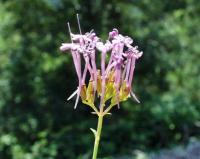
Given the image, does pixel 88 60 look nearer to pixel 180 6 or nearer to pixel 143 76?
pixel 143 76

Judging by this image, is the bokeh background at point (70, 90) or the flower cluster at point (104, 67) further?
the bokeh background at point (70, 90)

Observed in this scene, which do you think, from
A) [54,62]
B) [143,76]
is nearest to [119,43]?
[54,62]

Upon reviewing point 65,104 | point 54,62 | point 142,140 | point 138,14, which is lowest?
point 142,140

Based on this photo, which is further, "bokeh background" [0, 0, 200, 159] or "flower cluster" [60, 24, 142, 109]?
"bokeh background" [0, 0, 200, 159]

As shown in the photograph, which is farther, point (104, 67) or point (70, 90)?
point (70, 90)

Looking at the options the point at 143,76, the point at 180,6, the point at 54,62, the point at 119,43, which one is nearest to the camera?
the point at 119,43

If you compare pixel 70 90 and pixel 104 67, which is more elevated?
pixel 70 90

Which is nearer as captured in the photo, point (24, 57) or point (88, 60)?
point (88, 60)

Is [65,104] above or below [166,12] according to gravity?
below
